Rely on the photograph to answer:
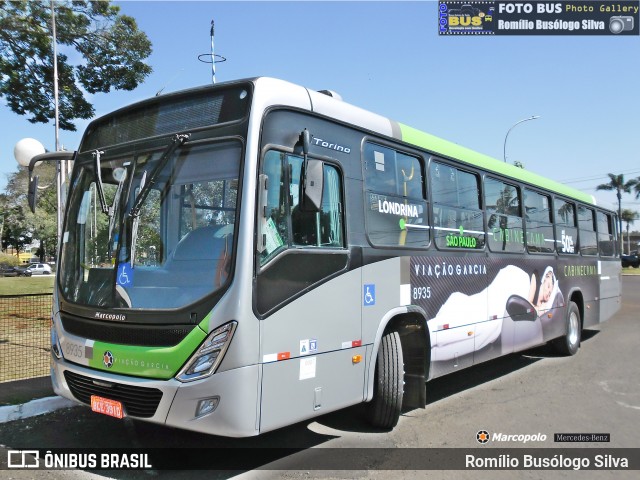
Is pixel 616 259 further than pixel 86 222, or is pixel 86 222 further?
pixel 616 259

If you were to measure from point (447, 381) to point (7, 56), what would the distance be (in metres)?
13.3

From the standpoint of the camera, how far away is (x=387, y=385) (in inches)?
213

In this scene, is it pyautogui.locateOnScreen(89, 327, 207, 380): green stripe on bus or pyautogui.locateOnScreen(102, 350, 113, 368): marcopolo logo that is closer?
pyautogui.locateOnScreen(89, 327, 207, 380): green stripe on bus

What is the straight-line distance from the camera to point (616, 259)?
13250 mm

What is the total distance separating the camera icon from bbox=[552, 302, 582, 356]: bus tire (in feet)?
18.9

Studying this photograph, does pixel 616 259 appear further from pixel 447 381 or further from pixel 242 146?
pixel 242 146

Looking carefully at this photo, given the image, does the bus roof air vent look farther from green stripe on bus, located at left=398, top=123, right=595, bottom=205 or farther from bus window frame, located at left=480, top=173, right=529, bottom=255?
bus window frame, located at left=480, top=173, right=529, bottom=255

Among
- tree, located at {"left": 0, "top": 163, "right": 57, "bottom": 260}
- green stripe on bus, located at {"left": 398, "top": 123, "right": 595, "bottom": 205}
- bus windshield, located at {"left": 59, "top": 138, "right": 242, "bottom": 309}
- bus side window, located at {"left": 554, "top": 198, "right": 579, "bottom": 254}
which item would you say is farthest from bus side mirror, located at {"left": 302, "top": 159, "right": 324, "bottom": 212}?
→ tree, located at {"left": 0, "top": 163, "right": 57, "bottom": 260}

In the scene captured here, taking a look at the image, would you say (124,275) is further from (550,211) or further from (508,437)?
(550,211)

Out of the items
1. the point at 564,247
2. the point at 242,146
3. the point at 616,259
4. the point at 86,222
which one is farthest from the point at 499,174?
the point at 616,259

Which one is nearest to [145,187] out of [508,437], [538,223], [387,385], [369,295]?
[369,295]

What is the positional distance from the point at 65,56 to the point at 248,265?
1347 centimetres

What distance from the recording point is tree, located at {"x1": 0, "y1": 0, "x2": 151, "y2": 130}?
13.7 meters

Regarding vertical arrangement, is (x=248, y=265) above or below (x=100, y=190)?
below
